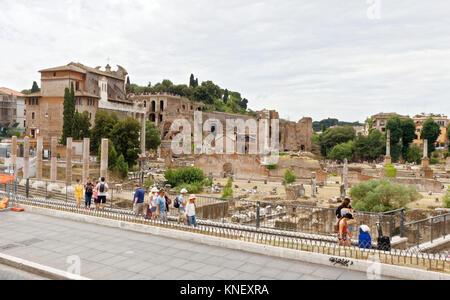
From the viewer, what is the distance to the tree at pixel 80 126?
42.3m

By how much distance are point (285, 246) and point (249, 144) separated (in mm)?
62880

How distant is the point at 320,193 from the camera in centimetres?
3672

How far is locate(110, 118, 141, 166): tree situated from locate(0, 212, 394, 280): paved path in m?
31.7

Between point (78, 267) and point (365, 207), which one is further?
point (365, 207)

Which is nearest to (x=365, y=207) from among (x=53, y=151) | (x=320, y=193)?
(x=320, y=193)

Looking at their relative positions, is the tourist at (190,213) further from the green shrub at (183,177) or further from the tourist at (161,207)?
the green shrub at (183,177)

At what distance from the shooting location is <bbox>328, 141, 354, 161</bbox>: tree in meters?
73.6

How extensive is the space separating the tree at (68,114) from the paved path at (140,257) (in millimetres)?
34510

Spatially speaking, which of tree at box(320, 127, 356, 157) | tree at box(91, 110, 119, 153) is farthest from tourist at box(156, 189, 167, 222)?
tree at box(320, 127, 356, 157)

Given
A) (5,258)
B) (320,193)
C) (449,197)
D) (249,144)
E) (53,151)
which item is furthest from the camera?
(249,144)

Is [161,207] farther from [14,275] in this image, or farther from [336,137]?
[336,137]

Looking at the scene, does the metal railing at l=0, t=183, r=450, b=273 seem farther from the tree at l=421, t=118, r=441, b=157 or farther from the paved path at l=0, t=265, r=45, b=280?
the tree at l=421, t=118, r=441, b=157
